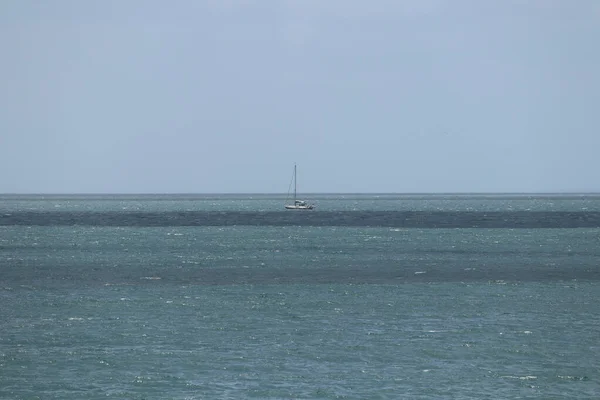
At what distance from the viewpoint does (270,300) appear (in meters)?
55.8

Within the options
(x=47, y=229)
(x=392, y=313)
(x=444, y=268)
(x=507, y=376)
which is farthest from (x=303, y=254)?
(x=47, y=229)

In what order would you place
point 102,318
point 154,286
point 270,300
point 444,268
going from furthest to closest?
point 444,268 → point 154,286 → point 270,300 → point 102,318

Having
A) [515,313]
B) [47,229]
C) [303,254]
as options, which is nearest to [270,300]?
[515,313]

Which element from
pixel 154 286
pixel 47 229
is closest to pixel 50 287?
pixel 154 286

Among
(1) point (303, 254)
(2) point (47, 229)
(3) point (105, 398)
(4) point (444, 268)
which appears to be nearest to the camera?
(3) point (105, 398)

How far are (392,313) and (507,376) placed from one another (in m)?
15.3

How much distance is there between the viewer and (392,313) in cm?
4984

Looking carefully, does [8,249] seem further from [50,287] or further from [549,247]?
[549,247]

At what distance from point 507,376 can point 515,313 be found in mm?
16104

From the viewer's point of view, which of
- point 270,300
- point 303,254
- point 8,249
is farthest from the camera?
point 8,249

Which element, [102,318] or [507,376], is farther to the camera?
[102,318]

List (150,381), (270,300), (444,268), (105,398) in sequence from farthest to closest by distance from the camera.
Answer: (444,268)
(270,300)
(150,381)
(105,398)

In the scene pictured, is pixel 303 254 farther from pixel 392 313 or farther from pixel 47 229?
pixel 47 229

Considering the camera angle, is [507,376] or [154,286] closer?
[507,376]
